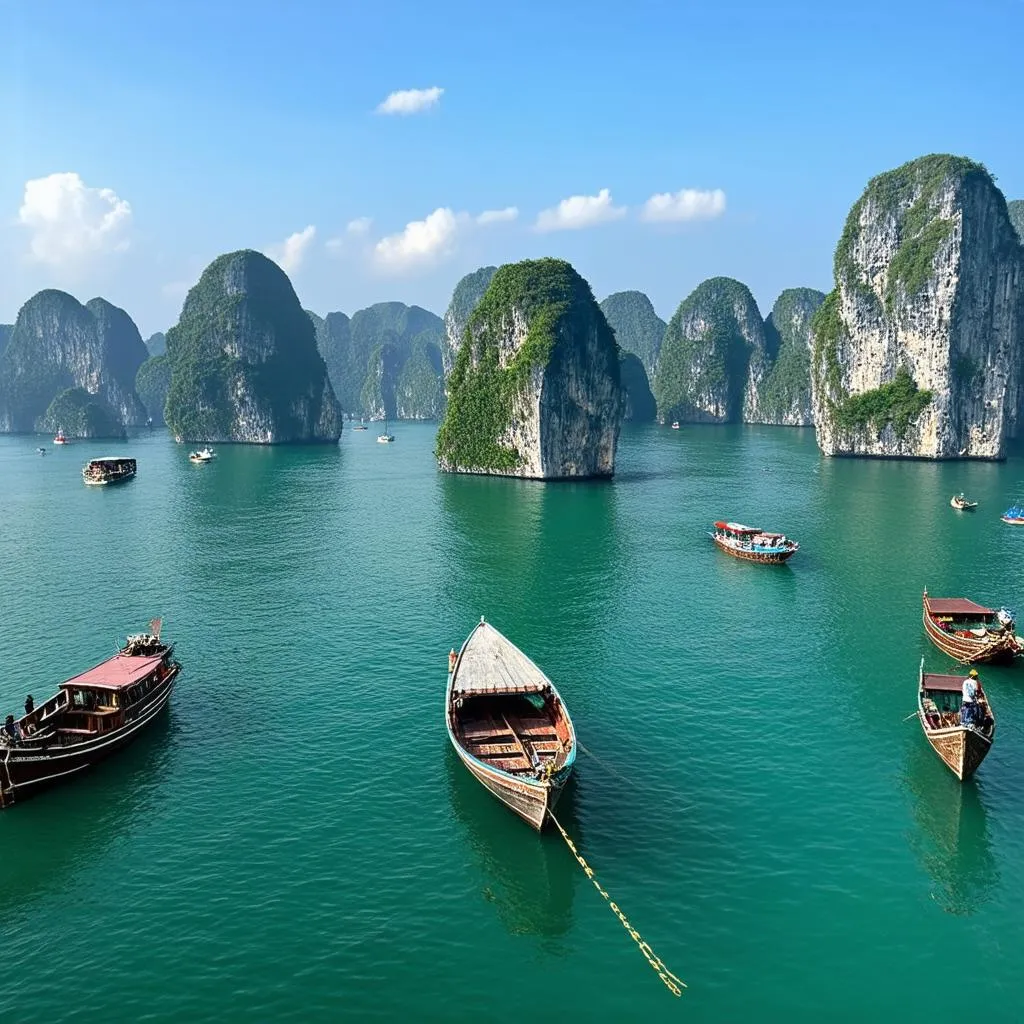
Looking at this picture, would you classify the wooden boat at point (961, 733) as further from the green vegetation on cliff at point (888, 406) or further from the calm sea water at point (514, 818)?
the green vegetation on cliff at point (888, 406)

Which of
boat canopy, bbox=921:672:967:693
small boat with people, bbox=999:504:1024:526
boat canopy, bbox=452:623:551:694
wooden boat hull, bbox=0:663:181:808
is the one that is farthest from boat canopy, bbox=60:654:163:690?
small boat with people, bbox=999:504:1024:526

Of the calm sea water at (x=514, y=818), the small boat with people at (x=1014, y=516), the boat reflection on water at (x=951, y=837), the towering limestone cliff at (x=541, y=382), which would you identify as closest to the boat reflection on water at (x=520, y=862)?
the calm sea water at (x=514, y=818)

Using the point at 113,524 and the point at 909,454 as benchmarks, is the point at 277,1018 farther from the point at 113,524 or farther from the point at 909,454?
the point at 909,454

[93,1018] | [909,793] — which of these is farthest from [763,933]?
[93,1018]

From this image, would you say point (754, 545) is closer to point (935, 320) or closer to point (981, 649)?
point (981, 649)

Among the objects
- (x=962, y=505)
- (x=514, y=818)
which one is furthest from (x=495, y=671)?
(x=962, y=505)

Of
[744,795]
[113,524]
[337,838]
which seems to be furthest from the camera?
[113,524]
